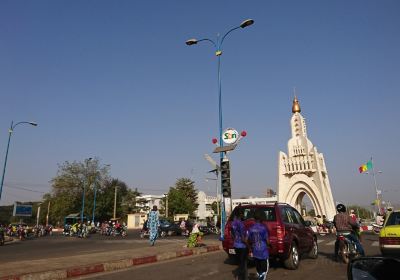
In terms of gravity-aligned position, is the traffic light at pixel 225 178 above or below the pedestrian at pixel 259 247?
above

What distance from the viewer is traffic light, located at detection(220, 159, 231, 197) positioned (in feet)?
45.2

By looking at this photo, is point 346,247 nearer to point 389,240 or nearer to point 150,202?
point 389,240

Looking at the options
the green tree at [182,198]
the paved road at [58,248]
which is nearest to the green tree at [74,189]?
the green tree at [182,198]

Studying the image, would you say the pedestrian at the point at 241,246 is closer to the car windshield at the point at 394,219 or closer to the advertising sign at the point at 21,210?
the car windshield at the point at 394,219

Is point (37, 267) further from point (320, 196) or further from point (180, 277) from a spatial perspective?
point (320, 196)

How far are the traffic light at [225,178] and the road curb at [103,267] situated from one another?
2515 mm

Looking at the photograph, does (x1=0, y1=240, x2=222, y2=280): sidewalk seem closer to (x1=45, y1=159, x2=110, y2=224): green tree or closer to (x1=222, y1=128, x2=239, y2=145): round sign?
(x1=222, y1=128, x2=239, y2=145): round sign

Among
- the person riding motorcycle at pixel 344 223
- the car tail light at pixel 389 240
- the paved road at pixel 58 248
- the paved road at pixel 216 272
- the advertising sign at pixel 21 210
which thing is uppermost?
the advertising sign at pixel 21 210

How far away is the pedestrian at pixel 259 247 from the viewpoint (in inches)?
269

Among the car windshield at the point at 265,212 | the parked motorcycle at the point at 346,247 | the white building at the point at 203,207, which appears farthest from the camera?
the white building at the point at 203,207

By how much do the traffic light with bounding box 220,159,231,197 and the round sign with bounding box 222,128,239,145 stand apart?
234 centimetres

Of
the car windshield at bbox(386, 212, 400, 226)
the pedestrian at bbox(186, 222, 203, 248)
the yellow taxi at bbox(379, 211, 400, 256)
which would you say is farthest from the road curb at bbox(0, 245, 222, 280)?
the car windshield at bbox(386, 212, 400, 226)

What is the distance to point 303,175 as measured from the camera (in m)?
68.7

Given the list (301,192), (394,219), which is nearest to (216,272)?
(394,219)
